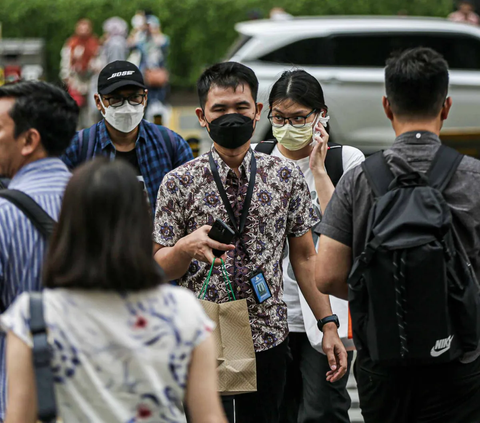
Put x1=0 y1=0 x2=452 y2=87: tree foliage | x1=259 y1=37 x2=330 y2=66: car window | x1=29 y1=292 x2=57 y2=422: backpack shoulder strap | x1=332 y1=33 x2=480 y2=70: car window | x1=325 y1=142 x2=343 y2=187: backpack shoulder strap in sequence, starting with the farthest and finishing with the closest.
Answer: x1=0 y1=0 x2=452 y2=87: tree foliage, x1=332 y1=33 x2=480 y2=70: car window, x1=259 y1=37 x2=330 y2=66: car window, x1=325 y1=142 x2=343 y2=187: backpack shoulder strap, x1=29 y1=292 x2=57 y2=422: backpack shoulder strap

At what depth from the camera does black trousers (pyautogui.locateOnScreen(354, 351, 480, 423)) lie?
316 centimetres

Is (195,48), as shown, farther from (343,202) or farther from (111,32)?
(343,202)

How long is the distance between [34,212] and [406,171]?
1.25m

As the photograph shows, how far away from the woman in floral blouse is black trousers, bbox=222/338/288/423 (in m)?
1.51

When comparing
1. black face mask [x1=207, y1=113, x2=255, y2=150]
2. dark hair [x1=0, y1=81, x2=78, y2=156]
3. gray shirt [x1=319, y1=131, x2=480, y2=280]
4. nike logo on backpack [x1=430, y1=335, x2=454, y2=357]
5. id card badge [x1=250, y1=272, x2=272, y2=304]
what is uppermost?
dark hair [x1=0, y1=81, x2=78, y2=156]

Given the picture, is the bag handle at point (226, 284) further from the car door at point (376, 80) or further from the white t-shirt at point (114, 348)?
the car door at point (376, 80)

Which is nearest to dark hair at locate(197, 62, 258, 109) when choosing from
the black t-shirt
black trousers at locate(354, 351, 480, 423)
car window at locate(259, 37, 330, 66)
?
the black t-shirt

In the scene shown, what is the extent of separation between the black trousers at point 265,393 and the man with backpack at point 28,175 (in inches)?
50.5

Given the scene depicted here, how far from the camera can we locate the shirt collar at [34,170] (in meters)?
2.84

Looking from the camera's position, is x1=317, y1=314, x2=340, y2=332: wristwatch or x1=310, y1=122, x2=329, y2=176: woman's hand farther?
x1=310, y1=122, x2=329, y2=176: woman's hand

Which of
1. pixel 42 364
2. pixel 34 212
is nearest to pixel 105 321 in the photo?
pixel 42 364

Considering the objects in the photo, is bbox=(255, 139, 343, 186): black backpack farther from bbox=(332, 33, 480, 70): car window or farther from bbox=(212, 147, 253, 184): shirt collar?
bbox=(332, 33, 480, 70): car window

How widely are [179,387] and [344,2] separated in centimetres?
2069

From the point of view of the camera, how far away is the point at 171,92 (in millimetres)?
23578
